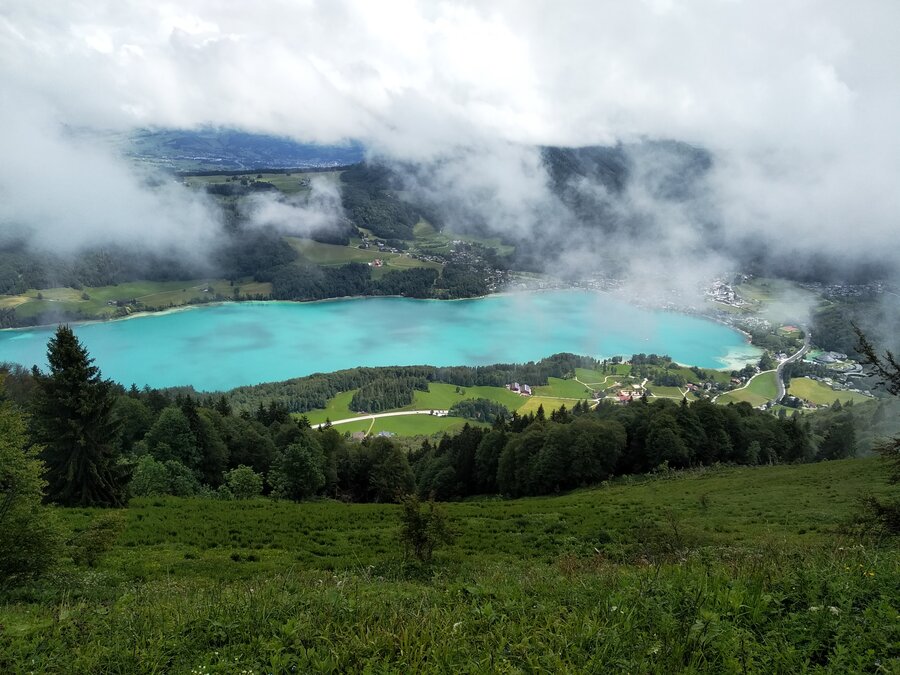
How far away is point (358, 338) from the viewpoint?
452ft

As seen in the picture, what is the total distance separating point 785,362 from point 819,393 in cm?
2632

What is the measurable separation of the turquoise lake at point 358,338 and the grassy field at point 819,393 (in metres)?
20.8

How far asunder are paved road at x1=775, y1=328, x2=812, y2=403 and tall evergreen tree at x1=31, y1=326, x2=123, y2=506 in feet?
330

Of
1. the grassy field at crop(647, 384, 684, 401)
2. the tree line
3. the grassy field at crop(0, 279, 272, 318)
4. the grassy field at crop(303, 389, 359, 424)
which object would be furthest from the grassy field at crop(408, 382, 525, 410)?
the grassy field at crop(0, 279, 272, 318)

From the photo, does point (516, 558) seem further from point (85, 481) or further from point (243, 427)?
point (243, 427)

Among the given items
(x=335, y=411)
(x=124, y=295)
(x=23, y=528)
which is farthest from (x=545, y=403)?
(x=124, y=295)

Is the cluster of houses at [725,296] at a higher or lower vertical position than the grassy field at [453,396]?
higher

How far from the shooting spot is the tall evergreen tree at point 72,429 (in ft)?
60.4

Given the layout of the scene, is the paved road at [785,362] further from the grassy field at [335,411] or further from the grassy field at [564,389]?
the grassy field at [335,411]

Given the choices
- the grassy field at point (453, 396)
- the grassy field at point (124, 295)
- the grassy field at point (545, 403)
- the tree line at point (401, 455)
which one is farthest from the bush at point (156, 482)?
the grassy field at point (124, 295)

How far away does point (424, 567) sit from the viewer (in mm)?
9078

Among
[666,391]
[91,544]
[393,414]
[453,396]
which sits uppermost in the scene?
[91,544]

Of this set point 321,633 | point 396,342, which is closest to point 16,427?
point 321,633

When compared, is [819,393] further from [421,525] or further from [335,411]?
[421,525]
